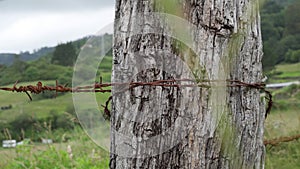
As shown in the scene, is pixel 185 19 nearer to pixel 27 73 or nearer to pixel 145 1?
pixel 145 1

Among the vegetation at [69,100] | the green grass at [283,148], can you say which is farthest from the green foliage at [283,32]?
the green grass at [283,148]

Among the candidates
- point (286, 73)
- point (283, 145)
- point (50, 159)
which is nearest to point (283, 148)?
point (283, 145)

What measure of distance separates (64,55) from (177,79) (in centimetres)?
1538

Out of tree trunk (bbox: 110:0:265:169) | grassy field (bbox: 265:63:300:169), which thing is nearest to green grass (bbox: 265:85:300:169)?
grassy field (bbox: 265:63:300:169)

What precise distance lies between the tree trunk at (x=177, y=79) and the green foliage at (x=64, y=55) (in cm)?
1381

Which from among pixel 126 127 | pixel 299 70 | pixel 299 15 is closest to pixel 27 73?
pixel 299 15

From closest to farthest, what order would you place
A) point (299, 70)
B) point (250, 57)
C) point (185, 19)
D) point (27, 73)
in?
1. point (185, 19)
2. point (250, 57)
3. point (27, 73)
4. point (299, 70)

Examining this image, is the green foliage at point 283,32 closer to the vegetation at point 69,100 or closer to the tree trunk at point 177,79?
the vegetation at point 69,100

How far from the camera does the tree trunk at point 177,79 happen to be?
162 cm

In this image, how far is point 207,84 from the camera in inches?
64.4

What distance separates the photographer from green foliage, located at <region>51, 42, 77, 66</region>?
51.4 feet

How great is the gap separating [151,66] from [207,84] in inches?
8.2

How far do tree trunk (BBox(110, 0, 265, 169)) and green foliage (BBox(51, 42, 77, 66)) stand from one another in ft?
45.3

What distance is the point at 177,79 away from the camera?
163 cm
